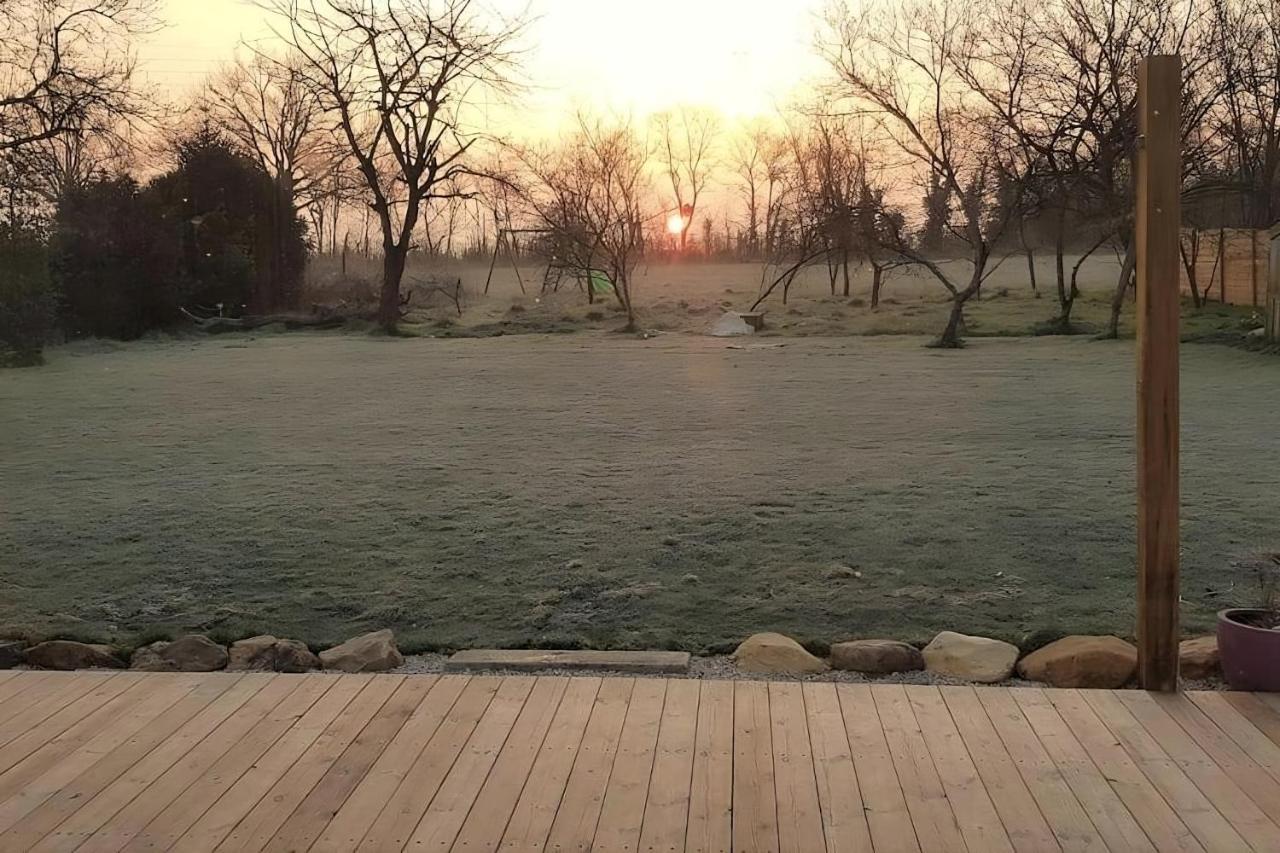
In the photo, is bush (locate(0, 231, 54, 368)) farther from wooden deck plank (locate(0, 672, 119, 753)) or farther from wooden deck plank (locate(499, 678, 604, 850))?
wooden deck plank (locate(499, 678, 604, 850))

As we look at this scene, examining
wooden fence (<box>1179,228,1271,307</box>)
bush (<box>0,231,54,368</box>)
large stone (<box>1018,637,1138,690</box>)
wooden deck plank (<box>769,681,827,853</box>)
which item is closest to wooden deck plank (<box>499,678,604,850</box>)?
wooden deck plank (<box>769,681,827,853</box>)

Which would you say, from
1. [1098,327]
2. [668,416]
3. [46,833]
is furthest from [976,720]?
[1098,327]

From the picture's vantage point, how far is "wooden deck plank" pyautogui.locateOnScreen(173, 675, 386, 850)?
1.95 m

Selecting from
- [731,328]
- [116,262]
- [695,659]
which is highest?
[116,262]

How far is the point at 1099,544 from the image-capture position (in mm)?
4129

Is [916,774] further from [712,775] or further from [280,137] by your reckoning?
[280,137]

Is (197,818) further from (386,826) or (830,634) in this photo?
(830,634)

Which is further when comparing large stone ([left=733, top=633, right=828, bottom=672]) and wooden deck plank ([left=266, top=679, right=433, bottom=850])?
large stone ([left=733, top=633, right=828, bottom=672])

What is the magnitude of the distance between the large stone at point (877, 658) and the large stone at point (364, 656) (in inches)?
48.9

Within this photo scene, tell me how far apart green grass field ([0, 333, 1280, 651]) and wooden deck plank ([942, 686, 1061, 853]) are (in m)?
0.80

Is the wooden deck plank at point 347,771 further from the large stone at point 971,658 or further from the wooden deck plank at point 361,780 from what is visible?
the large stone at point 971,658

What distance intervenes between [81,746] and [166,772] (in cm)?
28

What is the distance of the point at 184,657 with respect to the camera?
310cm

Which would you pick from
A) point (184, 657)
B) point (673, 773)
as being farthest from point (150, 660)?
point (673, 773)
